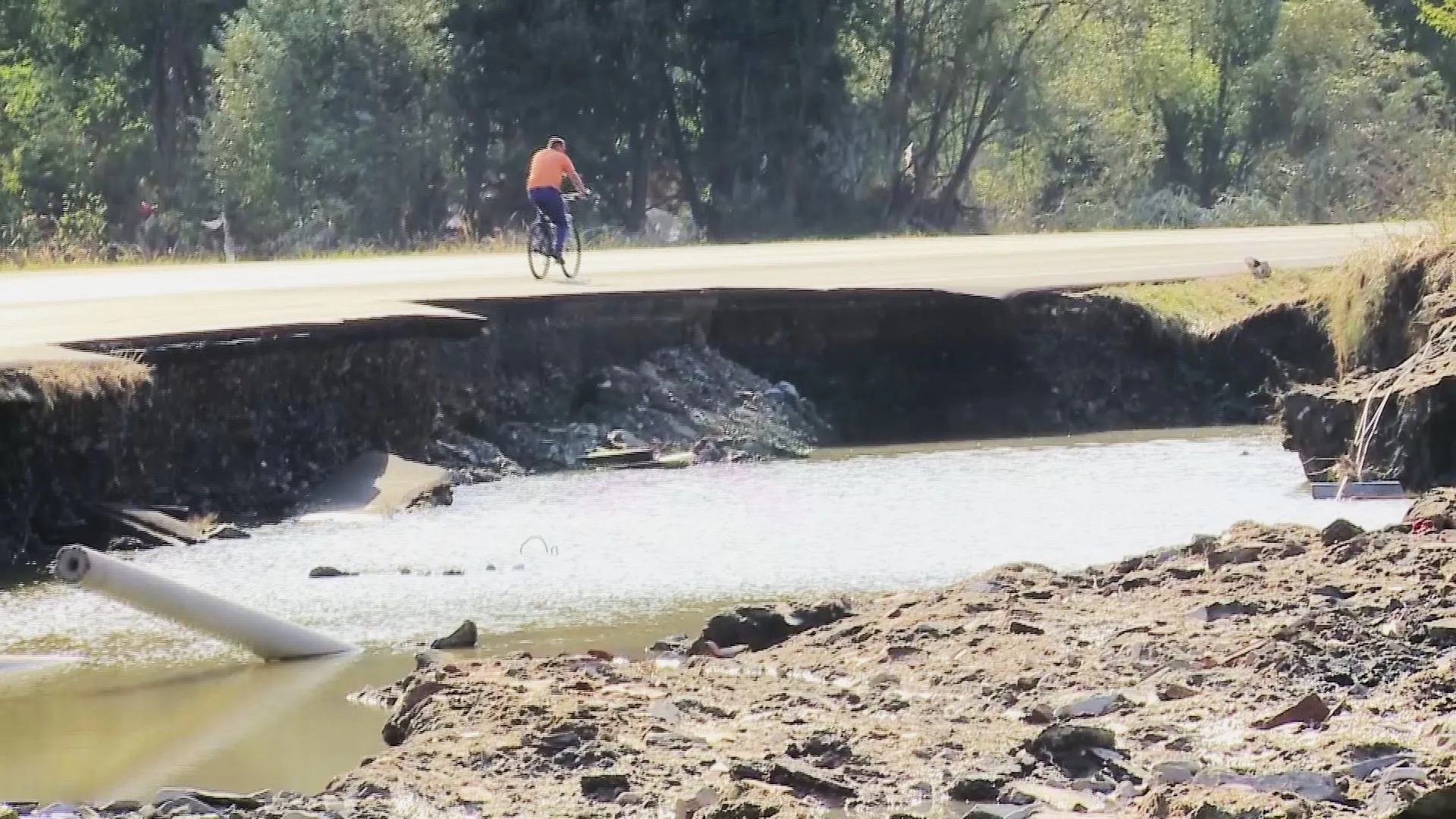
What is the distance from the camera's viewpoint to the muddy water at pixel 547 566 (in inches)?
369

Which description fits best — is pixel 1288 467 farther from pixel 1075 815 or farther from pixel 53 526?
pixel 1075 815

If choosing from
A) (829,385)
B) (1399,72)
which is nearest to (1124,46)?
(1399,72)

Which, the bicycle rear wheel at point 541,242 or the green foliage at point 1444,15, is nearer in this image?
the green foliage at point 1444,15

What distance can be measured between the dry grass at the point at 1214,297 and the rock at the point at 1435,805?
16.3 meters

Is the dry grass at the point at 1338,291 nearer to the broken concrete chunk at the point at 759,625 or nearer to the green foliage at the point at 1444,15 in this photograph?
the green foliage at the point at 1444,15

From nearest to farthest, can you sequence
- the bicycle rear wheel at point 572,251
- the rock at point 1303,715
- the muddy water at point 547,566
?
1. the rock at point 1303,715
2. the muddy water at point 547,566
3. the bicycle rear wheel at point 572,251

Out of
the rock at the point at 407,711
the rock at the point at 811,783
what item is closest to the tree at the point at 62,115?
the rock at the point at 407,711

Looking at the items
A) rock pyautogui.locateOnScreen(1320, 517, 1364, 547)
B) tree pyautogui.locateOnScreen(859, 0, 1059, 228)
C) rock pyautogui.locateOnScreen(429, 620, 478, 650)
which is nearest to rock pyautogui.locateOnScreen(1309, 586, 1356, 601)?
rock pyautogui.locateOnScreen(1320, 517, 1364, 547)

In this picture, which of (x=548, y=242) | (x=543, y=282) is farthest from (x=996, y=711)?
(x=548, y=242)

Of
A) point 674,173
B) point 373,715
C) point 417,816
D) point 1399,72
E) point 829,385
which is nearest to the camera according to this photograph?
point 417,816

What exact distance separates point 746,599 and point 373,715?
3150mm

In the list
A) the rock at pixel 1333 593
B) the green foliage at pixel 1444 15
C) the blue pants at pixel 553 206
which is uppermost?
the green foliage at pixel 1444 15

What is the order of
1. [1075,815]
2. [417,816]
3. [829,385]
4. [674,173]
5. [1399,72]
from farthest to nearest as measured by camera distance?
[1399,72] → [674,173] → [829,385] → [417,816] → [1075,815]

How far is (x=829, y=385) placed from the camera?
2170 cm
